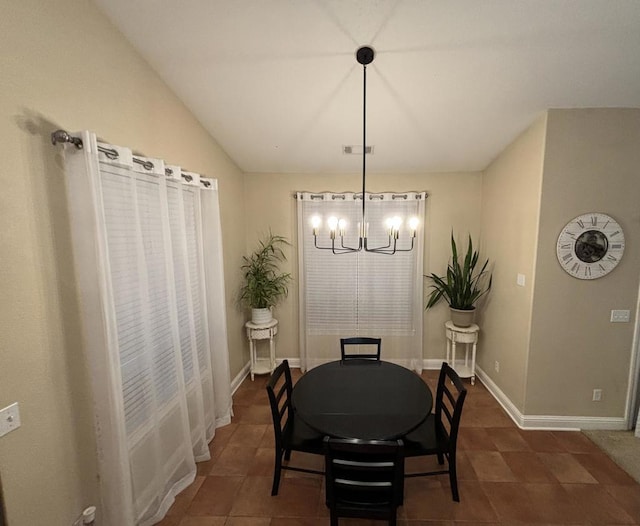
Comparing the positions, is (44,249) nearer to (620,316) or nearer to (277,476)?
(277,476)

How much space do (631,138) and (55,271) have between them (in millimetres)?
4241

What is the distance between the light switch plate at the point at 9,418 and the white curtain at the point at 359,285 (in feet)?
9.32

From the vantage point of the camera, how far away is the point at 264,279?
3598 mm

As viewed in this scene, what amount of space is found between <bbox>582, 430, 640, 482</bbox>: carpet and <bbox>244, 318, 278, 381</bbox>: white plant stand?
130 inches

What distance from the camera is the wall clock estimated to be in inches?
96.7

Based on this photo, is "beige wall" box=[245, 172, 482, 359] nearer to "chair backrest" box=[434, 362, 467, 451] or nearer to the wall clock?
the wall clock

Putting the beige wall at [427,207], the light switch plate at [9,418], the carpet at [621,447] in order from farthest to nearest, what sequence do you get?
the beige wall at [427,207], the carpet at [621,447], the light switch plate at [9,418]

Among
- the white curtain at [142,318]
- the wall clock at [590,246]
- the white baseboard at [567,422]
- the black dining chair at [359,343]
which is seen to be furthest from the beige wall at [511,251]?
the white curtain at [142,318]

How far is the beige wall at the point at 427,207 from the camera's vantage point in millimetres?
3711

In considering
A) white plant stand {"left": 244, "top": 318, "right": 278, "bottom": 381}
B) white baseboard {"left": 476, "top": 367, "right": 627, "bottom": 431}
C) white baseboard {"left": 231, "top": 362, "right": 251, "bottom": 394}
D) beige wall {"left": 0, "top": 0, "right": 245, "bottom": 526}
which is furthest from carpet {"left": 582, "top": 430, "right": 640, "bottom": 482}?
beige wall {"left": 0, "top": 0, "right": 245, "bottom": 526}

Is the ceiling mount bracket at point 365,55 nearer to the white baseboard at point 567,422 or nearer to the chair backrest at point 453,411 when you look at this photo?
the chair backrest at point 453,411

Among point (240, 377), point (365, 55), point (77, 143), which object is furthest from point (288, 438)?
point (365, 55)

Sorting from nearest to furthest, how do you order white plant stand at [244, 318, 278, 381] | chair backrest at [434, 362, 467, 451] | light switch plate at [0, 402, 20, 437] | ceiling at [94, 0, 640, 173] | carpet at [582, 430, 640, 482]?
light switch plate at [0, 402, 20, 437] < ceiling at [94, 0, 640, 173] < chair backrest at [434, 362, 467, 451] < carpet at [582, 430, 640, 482] < white plant stand at [244, 318, 278, 381]

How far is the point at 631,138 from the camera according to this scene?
2.40 m
